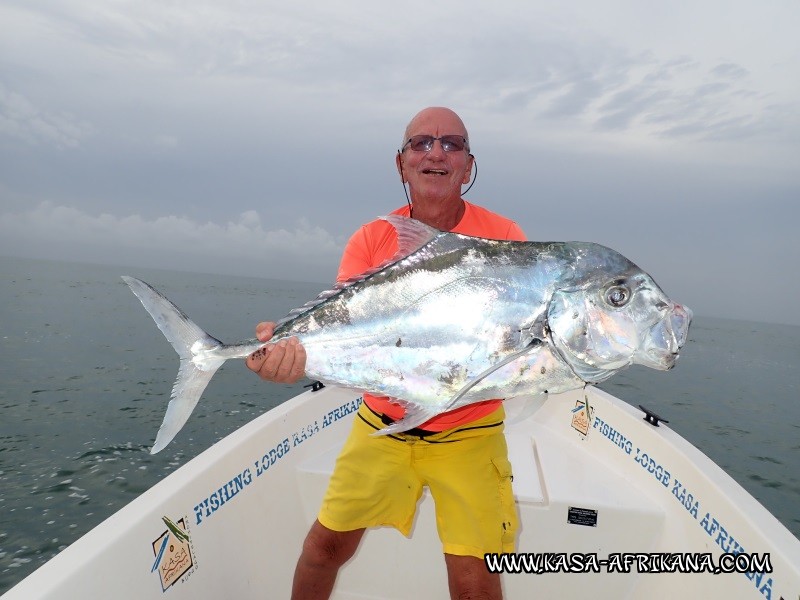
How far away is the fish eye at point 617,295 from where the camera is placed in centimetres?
208

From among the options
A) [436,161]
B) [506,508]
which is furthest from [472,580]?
[436,161]

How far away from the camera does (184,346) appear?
2.64m

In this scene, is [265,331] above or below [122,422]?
above

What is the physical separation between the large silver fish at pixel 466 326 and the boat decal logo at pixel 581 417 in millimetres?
3426

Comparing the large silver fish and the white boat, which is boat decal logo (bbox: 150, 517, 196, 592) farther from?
the large silver fish

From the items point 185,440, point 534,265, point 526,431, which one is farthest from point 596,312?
point 185,440

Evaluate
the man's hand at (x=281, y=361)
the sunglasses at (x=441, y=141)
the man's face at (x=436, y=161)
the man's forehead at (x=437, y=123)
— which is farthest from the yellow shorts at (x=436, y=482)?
the man's forehead at (x=437, y=123)

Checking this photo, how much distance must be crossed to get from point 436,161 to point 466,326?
4.17 feet

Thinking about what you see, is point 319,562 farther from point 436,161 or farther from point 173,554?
point 436,161

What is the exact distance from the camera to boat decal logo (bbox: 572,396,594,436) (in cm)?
523

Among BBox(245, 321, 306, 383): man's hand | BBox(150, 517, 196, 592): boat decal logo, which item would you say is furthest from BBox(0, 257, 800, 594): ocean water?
BBox(245, 321, 306, 383): man's hand

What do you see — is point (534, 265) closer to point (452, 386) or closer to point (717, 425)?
point (452, 386)

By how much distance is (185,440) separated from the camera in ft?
32.0

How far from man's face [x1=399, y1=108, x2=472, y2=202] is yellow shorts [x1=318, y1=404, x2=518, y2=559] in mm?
1559
